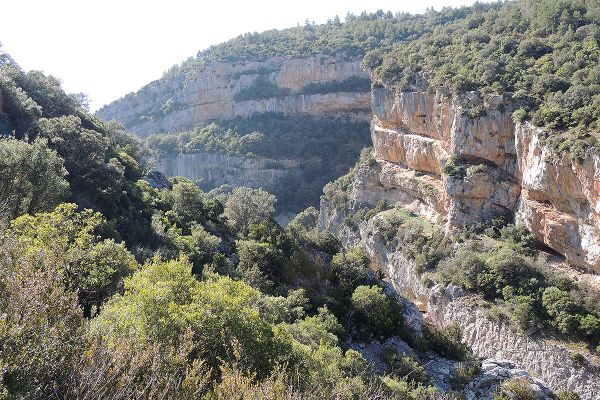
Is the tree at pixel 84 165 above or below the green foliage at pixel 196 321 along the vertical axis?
above

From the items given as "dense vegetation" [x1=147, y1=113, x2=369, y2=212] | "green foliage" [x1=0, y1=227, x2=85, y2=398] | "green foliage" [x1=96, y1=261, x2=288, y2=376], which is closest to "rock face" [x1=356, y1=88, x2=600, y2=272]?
"dense vegetation" [x1=147, y1=113, x2=369, y2=212]

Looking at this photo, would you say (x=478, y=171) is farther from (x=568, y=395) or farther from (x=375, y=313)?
(x=375, y=313)

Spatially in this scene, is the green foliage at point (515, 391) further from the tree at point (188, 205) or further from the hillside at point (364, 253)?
the tree at point (188, 205)

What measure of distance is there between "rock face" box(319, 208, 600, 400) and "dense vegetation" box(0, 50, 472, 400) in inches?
172

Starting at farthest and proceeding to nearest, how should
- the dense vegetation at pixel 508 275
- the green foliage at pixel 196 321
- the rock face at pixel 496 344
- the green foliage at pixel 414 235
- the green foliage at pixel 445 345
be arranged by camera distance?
the green foliage at pixel 414 235 < the dense vegetation at pixel 508 275 < the green foliage at pixel 445 345 < the rock face at pixel 496 344 < the green foliage at pixel 196 321

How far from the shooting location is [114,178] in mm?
24812

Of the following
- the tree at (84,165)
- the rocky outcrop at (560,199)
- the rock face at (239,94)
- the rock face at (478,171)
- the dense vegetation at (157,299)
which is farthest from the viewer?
the rock face at (239,94)

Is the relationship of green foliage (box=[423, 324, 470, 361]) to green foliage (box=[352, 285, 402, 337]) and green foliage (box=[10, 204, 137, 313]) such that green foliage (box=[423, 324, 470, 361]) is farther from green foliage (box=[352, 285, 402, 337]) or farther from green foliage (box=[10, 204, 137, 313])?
green foliage (box=[10, 204, 137, 313])

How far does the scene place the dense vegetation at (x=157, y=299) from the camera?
6457mm

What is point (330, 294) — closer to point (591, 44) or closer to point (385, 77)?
point (591, 44)

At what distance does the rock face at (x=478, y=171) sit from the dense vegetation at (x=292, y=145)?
73.0 ft

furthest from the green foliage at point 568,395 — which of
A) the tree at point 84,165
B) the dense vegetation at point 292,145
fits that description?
the dense vegetation at point 292,145

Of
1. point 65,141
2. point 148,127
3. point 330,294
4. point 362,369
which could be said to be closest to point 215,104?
point 148,127

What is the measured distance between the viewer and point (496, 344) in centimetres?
2528
